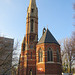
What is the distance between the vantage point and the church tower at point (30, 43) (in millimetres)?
31484

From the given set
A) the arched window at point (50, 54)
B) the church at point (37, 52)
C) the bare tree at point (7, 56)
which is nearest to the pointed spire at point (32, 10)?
the church at point (37, 52)

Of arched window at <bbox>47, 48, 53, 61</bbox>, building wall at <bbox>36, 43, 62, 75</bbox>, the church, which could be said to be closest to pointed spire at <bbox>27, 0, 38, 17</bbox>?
the church

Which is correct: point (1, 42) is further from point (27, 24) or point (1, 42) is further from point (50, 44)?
point (27, 24)

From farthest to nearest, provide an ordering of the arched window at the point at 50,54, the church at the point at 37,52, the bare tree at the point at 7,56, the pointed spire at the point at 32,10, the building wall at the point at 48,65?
the pointed spire at the point at 32,10 < the arched window at the point at 50,54 < the church at the point at 37,52 < the building wall at the point at 48,65 < the bare tree at the point at 7,56

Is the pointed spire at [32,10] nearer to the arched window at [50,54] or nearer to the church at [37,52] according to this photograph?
the church at [37,52]

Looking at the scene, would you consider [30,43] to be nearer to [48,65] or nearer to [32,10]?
[48,65]

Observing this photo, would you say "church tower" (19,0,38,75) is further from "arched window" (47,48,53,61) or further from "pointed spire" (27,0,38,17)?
"arched window" (47,48,53,61)

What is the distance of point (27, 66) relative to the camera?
31391 millimetres

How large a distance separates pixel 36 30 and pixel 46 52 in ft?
30.8

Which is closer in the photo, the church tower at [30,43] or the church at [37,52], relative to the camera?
the church at [37,52]

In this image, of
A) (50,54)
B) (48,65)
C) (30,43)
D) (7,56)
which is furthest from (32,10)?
(7,56)

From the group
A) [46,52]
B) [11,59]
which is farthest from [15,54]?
[46,52]

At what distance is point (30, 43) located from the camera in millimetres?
33469

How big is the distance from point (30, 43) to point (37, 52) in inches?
162
